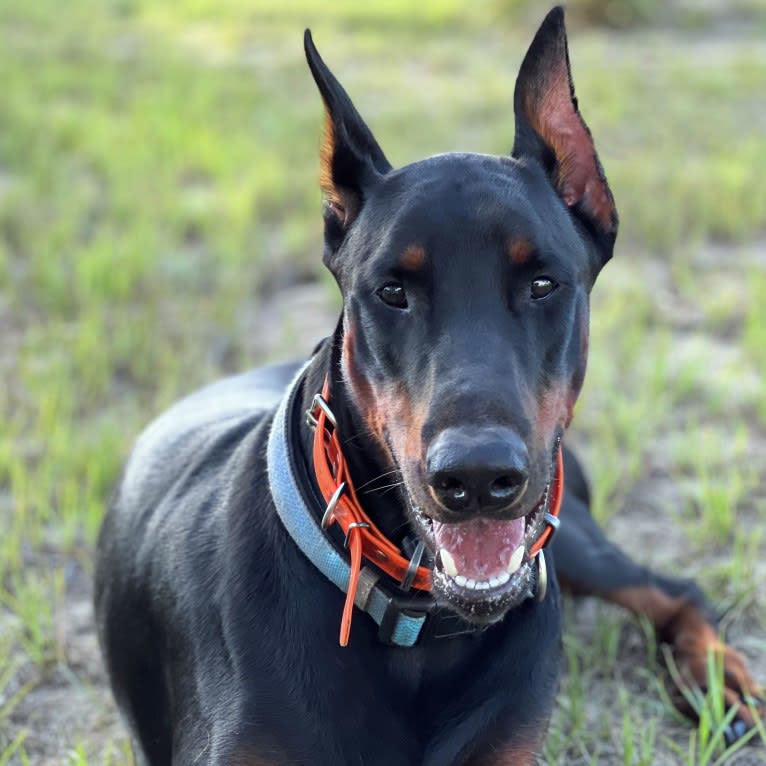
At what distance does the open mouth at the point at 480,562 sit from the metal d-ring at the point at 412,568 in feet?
0.20

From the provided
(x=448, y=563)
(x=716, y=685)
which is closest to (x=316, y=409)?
(x=448, y=563)

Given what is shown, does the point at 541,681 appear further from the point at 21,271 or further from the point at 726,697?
the point at 21,271

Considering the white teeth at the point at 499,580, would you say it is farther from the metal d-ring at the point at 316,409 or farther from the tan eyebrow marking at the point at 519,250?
the tan eyebrow marking at the point at 519,250

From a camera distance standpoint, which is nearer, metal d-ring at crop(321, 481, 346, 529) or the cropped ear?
metal d-ring at crop(321, 481, 346, 529)

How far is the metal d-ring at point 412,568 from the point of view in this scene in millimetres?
2271

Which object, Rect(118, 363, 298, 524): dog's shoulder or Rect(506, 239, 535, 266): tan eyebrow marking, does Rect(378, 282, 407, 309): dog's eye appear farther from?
Rect(118, 363, 298, 524): dog's shoulder

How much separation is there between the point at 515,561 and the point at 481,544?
7 centimetres

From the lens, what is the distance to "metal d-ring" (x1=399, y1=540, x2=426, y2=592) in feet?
7.45

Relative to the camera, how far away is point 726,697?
10.3 ft

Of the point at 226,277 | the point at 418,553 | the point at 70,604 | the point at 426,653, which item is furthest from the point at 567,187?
the point at 226,277

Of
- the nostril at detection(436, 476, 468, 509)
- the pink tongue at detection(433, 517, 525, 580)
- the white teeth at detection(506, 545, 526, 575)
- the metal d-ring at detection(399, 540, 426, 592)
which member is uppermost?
the nostril at detection(436, 476, 468, 509)

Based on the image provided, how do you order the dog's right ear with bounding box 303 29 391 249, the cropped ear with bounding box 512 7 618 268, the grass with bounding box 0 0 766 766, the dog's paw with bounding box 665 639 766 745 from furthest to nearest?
the grass with bounding box 0 0 766 766
the dog's paw with bounding box 665 639 766 745
the cropped ear with bounding box 512 7 618 268
the dog's right ear with bounding box 303 29 391 249

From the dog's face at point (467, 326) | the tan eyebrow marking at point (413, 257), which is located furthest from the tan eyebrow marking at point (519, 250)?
the tan eyebrow marking at point (413, 257)

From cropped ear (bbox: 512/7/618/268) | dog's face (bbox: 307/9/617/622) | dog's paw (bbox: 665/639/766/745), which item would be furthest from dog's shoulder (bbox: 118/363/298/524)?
dog's paw (bbox: 665/639/766/745)
